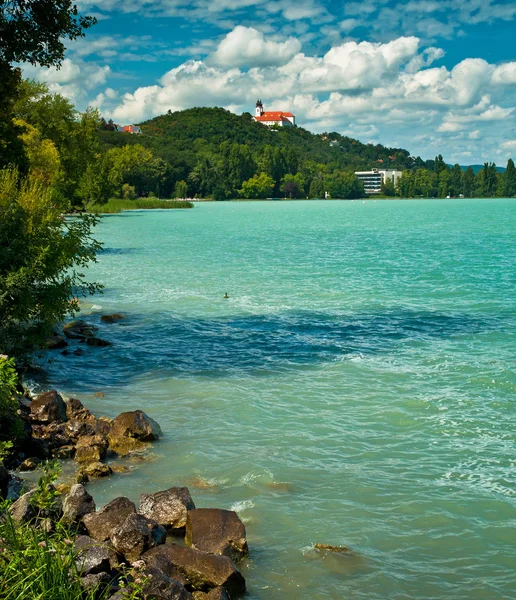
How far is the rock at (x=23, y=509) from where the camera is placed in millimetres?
9070

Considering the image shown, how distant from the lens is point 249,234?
98312mm

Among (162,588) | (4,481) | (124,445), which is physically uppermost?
(4,481)

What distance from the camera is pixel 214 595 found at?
8711mm

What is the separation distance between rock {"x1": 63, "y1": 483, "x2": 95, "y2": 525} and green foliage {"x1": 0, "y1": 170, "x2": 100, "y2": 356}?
9.35m

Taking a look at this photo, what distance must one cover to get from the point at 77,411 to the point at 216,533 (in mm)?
7919

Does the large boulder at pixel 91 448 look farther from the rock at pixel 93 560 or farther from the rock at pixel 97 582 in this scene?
the rock at pixel 97 582

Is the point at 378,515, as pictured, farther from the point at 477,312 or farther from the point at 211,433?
the point at 477,312

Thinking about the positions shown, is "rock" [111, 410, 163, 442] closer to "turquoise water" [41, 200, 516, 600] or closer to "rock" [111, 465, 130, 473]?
"turquoise water" [41, 200, 516, 600]

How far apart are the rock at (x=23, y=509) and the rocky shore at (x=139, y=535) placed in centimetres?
1

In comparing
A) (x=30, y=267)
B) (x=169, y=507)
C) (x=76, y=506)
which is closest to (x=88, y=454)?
(x=169, y=507)

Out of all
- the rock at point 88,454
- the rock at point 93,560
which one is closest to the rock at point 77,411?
the rock at point 88,454

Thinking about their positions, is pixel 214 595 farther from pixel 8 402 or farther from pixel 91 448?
pixel 91 448

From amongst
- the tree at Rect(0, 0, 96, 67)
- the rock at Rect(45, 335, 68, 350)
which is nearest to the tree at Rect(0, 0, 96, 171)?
the tree at Rect(0, 0, 96, 67)

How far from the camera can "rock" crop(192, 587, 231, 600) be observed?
8695 mm
